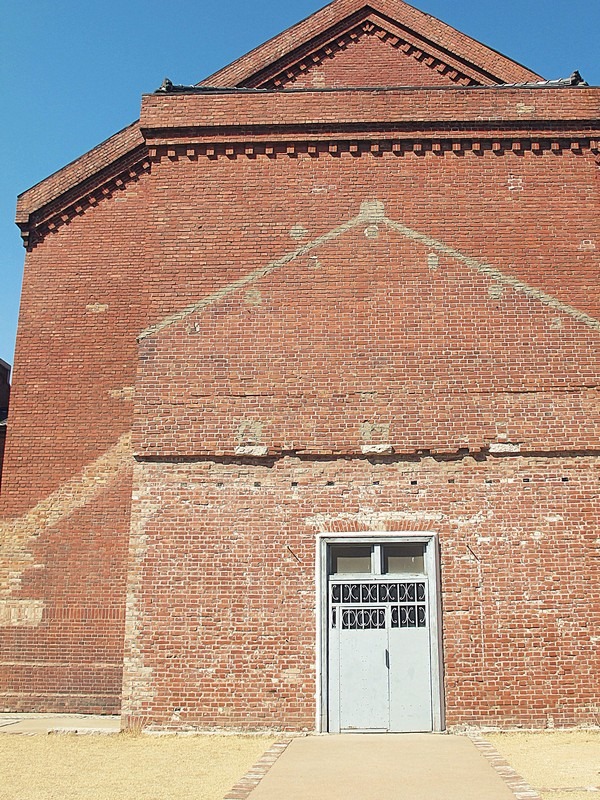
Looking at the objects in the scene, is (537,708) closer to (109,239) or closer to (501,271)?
(501,271)

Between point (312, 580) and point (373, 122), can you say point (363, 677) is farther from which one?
point (373, 122)

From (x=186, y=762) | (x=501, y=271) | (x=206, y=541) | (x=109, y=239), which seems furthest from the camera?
(x=109, y=239)

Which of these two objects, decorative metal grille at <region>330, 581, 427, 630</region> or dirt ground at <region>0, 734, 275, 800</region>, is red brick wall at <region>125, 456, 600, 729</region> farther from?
dirt ground at <region>0, 734, 275, 800</region>

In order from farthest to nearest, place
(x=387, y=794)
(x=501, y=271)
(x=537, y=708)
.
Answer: (x=501, y=271) → (x=537, y=708) → (x=387, y=794)

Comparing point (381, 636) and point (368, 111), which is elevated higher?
point (368, 111)

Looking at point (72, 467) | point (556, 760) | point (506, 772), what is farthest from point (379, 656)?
point (72, 467)

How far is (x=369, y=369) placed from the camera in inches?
432

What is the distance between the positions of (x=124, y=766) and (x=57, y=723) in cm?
321

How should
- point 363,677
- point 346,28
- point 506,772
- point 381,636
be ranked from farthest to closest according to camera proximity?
point 346,28 < point 381,636 < point 363,677 < point 506,772

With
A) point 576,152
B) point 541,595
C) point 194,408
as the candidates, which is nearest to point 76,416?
point 194,408

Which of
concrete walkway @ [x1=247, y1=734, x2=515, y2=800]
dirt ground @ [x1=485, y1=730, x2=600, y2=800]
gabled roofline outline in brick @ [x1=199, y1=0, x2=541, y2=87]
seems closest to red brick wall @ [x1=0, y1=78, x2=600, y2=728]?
dirt ground @ [x1=485, y1=730, x2=600, y2=800]

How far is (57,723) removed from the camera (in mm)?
10875

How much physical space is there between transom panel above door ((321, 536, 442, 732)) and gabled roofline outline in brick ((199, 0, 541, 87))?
28.2ft

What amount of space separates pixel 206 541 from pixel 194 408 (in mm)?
1846
